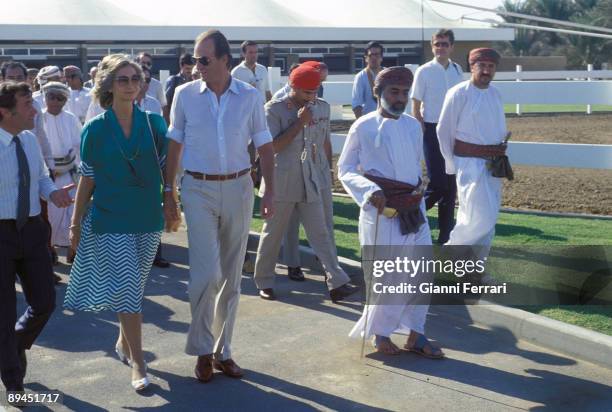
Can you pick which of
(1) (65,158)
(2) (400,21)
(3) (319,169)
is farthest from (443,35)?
(2) (400,21)

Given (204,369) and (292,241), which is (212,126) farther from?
(292,241)

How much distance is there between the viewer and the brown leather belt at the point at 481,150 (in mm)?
8078

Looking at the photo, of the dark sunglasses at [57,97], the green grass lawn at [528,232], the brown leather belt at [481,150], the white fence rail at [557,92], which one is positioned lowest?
the green grass lawn at [528,232]

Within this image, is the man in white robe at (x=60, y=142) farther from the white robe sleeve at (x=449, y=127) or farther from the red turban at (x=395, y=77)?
the red turban at (x=395, y=77)

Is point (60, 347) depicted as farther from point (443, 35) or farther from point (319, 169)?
point (443, 35)

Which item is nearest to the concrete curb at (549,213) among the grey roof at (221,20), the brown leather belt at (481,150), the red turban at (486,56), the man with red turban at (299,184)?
the brown leather belt at (481,150)

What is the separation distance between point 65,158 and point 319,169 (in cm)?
267

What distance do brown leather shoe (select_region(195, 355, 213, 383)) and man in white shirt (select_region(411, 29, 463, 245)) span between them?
13.4 feet

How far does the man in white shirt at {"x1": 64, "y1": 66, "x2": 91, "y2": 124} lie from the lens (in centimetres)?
1143

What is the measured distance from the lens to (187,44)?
135 ft

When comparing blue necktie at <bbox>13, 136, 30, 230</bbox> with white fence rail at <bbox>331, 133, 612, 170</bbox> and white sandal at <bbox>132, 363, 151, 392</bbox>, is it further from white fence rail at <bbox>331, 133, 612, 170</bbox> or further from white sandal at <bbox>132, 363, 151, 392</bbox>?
white fence rail at <bbox>331, 133, 612, 170</bbox>

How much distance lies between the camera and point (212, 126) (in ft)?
20.1

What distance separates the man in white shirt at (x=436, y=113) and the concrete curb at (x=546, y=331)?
6.57ft

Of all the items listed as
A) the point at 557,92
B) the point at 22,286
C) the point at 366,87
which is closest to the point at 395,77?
the point at 22,286
